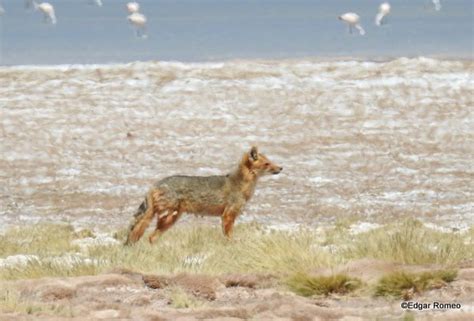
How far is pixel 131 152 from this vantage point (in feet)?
67.6

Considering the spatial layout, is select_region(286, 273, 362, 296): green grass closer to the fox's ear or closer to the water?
the fox's ear

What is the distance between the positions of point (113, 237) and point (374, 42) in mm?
30317

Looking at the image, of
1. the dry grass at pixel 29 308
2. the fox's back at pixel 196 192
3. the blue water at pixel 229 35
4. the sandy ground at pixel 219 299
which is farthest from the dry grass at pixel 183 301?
the blue water at pixel 229 35

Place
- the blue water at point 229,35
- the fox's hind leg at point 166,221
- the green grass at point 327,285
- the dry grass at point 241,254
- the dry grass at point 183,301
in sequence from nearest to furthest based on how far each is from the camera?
the dry grass at point 183,301, the green grass at point 327,285, the dry grass at point 241,254, the fox's hind leg at point 166,221, the blue water at point 229,35

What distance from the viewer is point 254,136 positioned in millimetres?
Result: 21344

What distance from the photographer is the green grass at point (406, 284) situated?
8.95 m

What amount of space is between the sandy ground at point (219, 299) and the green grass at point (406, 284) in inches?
2.2

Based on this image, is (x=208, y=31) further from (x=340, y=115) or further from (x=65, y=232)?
(x=65, y=232)

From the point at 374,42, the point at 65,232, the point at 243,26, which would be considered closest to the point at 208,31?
the point at 243,26

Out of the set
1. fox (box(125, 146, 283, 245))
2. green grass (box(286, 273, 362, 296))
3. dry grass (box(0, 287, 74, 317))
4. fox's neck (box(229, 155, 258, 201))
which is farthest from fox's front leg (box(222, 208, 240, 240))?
dry grass (box(0, 287, 74, 317))

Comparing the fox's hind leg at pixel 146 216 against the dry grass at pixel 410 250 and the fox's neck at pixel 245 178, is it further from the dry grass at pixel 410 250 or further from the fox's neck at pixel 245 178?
the dry grass at pixel 410 250

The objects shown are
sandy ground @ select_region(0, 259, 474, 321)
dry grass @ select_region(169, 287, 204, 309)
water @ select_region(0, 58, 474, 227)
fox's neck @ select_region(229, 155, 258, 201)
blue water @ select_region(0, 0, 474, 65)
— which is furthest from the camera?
blue water @ select_region(0, 0, 474, 65)

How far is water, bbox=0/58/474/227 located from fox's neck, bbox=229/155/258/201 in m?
2.42

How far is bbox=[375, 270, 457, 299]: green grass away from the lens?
895 centimetres
